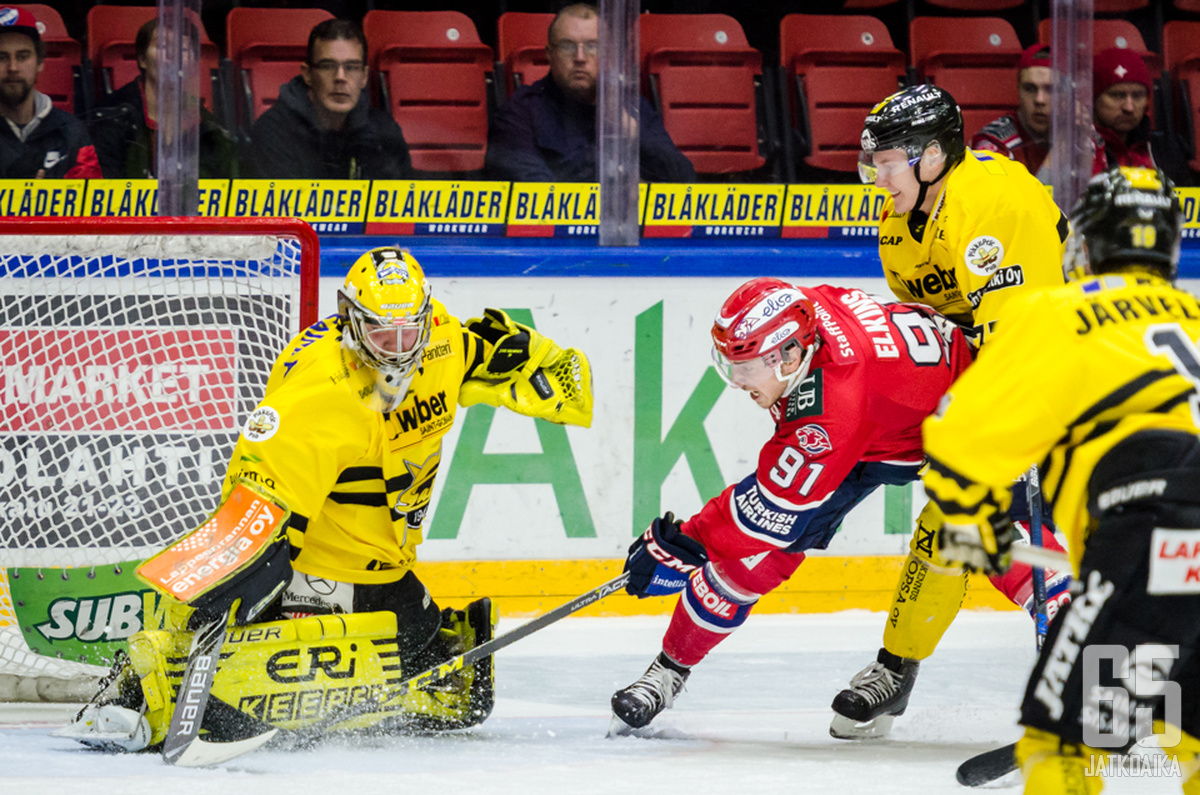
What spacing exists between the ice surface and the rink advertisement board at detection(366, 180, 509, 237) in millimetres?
1276

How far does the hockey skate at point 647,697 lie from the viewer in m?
3.10

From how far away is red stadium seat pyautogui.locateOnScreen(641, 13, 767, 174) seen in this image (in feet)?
15.5

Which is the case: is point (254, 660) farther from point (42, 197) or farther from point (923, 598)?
point (42, 197)

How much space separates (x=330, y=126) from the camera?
450cm

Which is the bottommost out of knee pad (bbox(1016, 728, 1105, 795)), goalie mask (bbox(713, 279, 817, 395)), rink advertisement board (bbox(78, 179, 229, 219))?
knee pad (bbox(1016, 728, 1105, 795))

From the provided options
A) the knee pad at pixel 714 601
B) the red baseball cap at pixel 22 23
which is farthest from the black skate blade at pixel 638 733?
the red baseball cap at pixel 22 23

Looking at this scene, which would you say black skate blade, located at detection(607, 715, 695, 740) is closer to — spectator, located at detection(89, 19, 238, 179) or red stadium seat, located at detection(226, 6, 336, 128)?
spectator, located at detection(89, 19, 238, 179)

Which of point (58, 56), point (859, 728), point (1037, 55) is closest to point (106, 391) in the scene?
point (58, 56)

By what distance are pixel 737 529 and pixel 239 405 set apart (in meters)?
1.29

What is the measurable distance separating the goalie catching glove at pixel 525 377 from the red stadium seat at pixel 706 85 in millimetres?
1616

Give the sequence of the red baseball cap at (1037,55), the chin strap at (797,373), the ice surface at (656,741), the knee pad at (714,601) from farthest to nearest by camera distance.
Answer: the red baseball cap at (1037,55) → the knee pad at (714,601) → the chin strap at (797,373) → the ice surface at (656,741)

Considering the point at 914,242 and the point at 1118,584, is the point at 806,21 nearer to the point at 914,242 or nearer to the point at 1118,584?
the point at 914,242

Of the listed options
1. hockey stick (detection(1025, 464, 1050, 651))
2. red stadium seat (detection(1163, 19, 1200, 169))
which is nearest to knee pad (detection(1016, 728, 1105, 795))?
hockey stick (detection(1025, 464, 1050, 651))

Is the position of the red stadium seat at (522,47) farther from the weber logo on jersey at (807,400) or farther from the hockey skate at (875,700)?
the hockey skate at (875,700)
